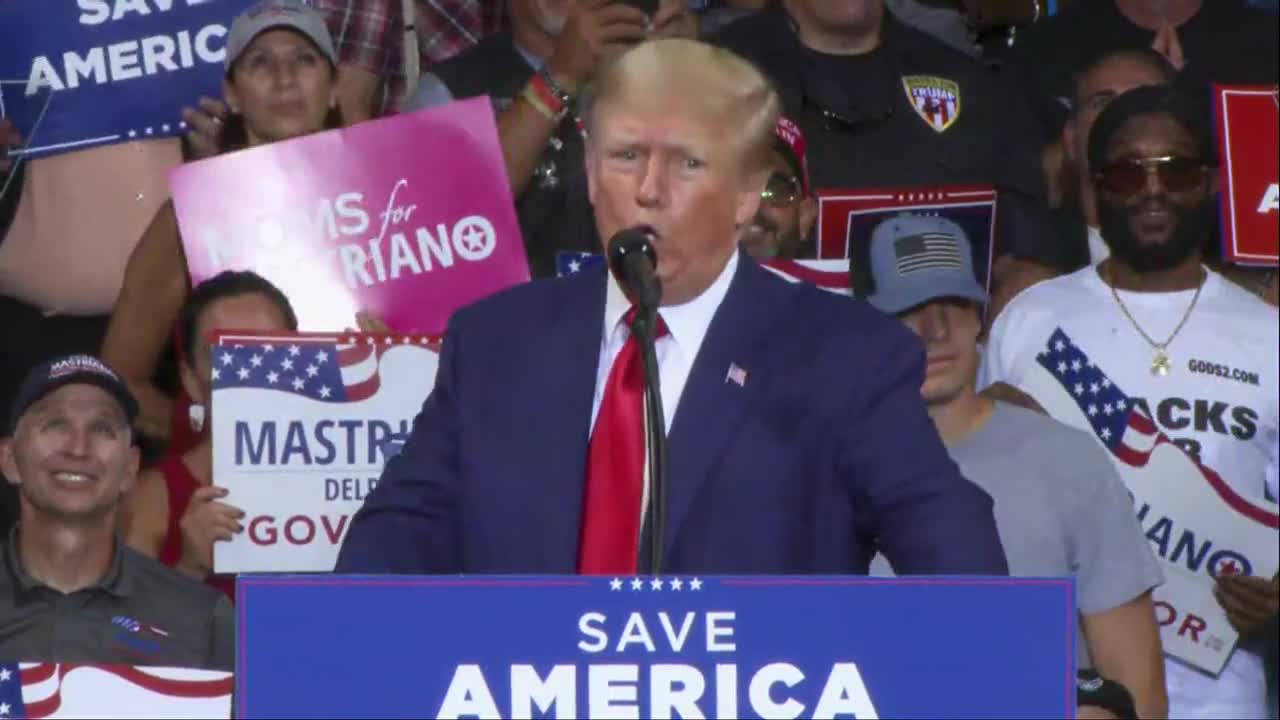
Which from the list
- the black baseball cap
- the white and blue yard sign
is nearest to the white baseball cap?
the white and blue yard sign

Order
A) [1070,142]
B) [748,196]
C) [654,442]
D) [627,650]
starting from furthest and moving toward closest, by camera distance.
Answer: [1070,142] → [748,196] → [654,442] → [627,650]

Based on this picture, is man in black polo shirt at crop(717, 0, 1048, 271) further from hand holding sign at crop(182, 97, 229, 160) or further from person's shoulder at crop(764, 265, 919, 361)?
person's shoulder at crop(764, 265, 919, 361)

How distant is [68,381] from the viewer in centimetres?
516

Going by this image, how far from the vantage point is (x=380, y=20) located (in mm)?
6352

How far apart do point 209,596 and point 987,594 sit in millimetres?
2774

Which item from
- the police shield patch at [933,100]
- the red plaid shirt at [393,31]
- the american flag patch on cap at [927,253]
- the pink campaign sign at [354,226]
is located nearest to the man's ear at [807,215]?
the american flag patch on cap at [927,253]

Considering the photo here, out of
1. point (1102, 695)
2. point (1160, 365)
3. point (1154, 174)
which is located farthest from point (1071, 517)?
point (1154, 174)

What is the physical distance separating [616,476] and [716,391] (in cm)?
17

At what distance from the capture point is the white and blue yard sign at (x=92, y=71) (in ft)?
18.7

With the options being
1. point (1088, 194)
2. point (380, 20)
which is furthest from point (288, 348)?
point (1088, 194)

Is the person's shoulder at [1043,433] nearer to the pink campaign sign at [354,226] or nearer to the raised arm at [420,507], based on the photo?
the pink campaign sign at [354,226]

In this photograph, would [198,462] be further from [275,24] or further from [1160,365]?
[1160,365]

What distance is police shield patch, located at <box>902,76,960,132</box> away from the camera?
20.8 feet

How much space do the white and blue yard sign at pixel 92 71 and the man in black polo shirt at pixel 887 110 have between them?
4.64 feet
